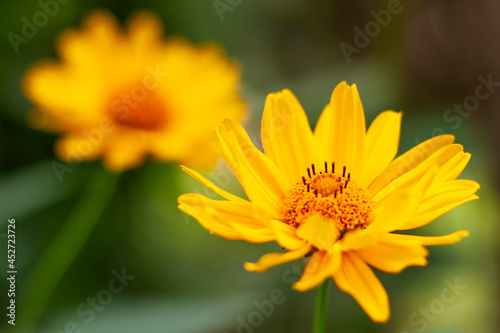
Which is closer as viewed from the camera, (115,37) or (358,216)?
(358,216)

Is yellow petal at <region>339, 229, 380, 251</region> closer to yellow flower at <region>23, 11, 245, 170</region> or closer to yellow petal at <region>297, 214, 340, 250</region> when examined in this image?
yellow petal at <region>297, 214, 340, 250</region>

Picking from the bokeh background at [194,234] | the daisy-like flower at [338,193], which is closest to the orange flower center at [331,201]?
the daisy-like flower at [338,193]

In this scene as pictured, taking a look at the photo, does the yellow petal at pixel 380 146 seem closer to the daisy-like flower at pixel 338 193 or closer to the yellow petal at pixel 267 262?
the daisy-like flower at pixel 338 193

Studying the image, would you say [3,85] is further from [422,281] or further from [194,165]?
[422,281]

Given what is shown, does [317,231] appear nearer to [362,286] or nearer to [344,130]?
[362,286]


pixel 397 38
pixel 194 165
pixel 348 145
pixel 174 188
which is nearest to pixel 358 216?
pixel 348 145

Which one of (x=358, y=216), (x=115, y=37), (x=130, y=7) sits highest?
(x=130, y=7)

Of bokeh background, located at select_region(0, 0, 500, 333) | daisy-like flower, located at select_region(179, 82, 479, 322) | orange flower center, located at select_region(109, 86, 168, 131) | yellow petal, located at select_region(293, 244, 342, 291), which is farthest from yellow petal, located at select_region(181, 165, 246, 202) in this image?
orange flower center, located at select_region(109, 86, 168, 131)
